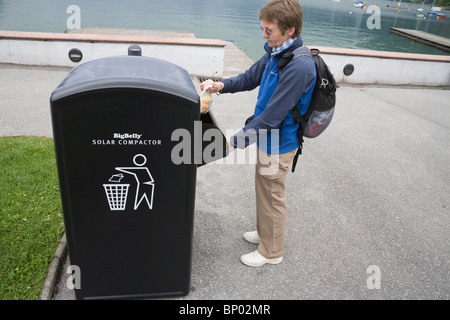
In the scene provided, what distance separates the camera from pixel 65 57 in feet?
25.3

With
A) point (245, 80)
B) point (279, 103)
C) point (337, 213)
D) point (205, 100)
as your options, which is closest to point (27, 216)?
point (205, 100)

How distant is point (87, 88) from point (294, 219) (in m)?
2.46

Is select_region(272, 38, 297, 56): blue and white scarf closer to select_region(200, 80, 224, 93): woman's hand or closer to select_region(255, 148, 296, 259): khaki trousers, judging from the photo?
select_region(200, 80, 224, 93): woman's hand

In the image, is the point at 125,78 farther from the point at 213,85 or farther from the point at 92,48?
the point at 92,48

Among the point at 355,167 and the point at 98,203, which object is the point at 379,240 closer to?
the point at 355,167

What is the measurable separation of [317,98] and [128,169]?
1.24 meters

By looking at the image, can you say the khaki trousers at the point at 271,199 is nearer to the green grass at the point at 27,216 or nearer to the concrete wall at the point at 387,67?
the green grass at the point at 27,216

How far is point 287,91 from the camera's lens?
7.27 ft

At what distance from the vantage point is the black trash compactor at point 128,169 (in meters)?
1.84

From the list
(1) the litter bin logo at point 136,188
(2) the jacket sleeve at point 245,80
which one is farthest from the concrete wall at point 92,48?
(1) the litter bin logo at point 136,188

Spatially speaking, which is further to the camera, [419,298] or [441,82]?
[441,82]

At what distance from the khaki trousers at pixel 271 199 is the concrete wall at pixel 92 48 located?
5.61m

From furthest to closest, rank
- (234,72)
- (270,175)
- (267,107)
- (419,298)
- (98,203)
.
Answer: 1. (234,72)
2. (419,298)
3. (270,175)
4. (267,107)
5. (98,203)
